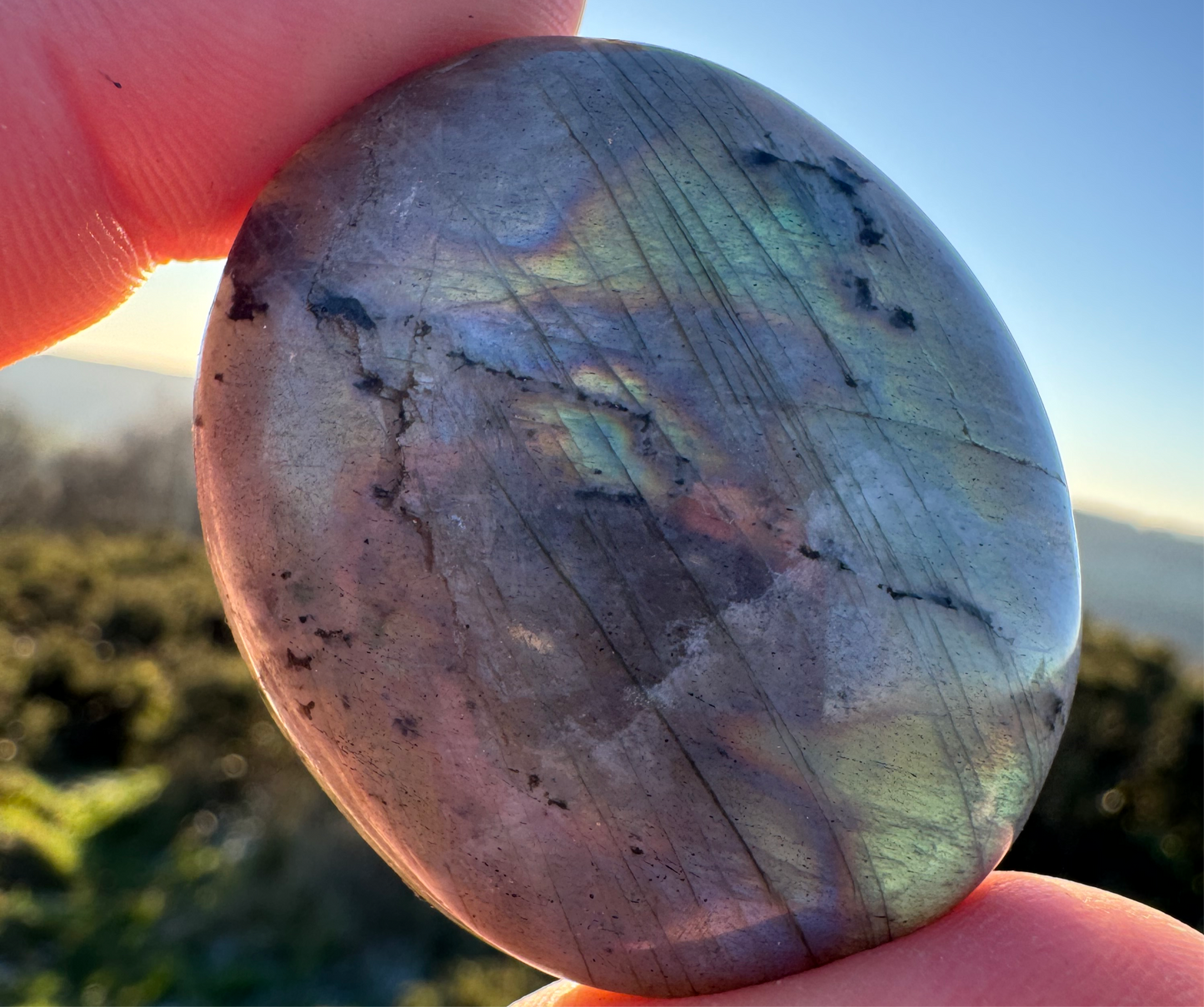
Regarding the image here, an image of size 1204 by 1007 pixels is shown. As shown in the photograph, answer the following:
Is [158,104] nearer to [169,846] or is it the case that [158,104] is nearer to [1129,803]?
[1129,803]

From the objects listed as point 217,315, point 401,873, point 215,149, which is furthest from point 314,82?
point 401,873

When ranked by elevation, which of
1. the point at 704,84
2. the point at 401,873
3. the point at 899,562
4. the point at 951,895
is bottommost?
the point at 401,873

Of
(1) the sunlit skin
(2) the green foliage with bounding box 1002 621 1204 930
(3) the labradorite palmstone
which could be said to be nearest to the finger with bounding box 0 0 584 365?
(1) the sunlit skin

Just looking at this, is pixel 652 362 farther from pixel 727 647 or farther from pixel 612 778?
pixel 612 778

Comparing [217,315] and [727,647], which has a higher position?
[217,315]

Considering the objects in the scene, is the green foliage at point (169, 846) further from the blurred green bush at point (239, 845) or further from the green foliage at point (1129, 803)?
the green foliage at point (1129, 803)

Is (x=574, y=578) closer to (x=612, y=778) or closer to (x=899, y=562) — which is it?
(x=612, y=778)

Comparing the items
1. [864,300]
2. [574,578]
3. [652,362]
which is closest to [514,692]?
[574,578]

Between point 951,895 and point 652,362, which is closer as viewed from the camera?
point 652,362
